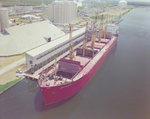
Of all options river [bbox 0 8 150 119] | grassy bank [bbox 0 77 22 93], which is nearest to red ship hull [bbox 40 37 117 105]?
river [bbox 0 8 150 119]

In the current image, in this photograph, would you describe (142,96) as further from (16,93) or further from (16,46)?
(16,46)

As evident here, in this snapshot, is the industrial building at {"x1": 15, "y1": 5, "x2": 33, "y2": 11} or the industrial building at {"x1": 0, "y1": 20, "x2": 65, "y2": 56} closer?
the industrial building at {"x1": 0, "y1": 20, "x2": 65, "y2": 56}

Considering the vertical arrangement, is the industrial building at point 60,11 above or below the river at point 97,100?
above

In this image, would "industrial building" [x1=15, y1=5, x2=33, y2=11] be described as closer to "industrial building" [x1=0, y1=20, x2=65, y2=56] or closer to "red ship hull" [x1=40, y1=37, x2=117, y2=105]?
"industrial building" [x1=0, y1=20, x2=65, y2=56]

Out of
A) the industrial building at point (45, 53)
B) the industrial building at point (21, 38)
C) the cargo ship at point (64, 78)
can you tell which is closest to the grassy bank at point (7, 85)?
the industrial building at point (45, 53)

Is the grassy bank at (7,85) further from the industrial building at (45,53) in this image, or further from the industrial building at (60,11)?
the industrial building at (60,11)

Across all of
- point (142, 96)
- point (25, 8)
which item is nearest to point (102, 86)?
point (142, 96)

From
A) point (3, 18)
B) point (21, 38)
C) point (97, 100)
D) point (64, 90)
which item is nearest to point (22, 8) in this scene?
point (3, 18)

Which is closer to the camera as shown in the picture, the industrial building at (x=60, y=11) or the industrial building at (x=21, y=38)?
the industrial building at (x=21, y=38)

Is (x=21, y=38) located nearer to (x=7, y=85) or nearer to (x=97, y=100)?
A: (x=7, y=85)
